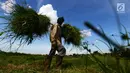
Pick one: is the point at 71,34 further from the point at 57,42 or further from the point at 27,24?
the point at 57,42

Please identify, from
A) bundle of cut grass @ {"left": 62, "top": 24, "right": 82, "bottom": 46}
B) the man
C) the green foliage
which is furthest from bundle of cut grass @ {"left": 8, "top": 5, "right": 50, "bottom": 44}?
the man

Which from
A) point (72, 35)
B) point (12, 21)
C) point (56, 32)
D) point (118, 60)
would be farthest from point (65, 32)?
point (118, 60)

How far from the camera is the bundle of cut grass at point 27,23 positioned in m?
14.9

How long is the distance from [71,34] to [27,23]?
2.93 metres

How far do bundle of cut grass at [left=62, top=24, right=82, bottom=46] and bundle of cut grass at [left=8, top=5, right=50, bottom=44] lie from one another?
1.29 metres

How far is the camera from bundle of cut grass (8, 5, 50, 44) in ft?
48.8

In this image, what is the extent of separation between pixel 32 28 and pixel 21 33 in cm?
64

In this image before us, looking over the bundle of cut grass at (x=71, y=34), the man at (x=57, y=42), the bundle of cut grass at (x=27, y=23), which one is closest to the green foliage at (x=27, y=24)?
the bundle of cut grass at (x=27, y=23)

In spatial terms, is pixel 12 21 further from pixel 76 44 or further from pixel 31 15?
pixel 76 44

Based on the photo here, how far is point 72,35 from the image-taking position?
17.6 meters

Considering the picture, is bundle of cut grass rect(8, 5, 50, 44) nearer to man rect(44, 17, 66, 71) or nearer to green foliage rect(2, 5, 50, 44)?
green foliage rect(2, 5, 50, 44)

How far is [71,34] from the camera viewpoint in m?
17.5

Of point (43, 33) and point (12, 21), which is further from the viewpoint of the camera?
point (43, 33)

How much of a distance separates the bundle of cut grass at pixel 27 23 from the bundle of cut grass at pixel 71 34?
1.29 m
